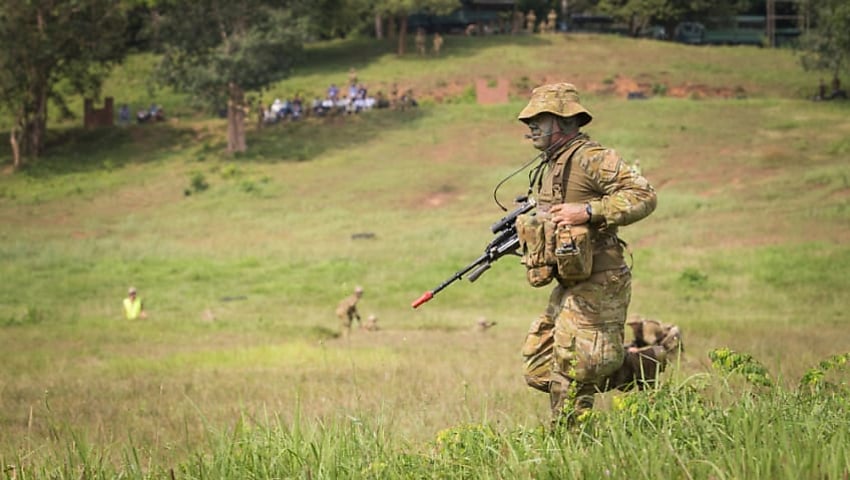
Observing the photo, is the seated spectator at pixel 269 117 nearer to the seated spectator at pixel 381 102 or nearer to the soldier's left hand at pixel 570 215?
the seated spectator at pixel 381 102

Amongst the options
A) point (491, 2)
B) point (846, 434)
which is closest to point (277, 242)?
point (846, 434)

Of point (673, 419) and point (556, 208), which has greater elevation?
point (556, 208)

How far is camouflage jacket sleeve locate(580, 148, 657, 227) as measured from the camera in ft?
22.8

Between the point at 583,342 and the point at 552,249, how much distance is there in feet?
1.90

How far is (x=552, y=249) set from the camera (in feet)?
23.2

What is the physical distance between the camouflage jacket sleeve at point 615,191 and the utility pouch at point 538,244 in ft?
0.92

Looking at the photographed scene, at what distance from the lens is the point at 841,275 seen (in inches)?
869

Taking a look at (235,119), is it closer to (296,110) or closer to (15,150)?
(296,110)

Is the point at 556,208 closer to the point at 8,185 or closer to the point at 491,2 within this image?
the point at 8,185

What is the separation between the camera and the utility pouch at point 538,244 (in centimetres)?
711

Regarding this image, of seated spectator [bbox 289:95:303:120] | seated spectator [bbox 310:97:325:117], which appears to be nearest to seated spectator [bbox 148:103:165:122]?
seated spectator [bbox 289:95:303:120]

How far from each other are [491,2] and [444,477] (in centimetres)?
7713

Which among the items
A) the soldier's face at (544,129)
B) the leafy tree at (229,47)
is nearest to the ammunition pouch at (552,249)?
the soldier's face at (544,129)

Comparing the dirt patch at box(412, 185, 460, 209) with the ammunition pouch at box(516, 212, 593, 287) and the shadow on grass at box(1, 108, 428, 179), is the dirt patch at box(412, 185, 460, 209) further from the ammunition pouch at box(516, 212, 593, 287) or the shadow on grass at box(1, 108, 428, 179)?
the ammunition pouch at box(516, 212, 593, 287)
